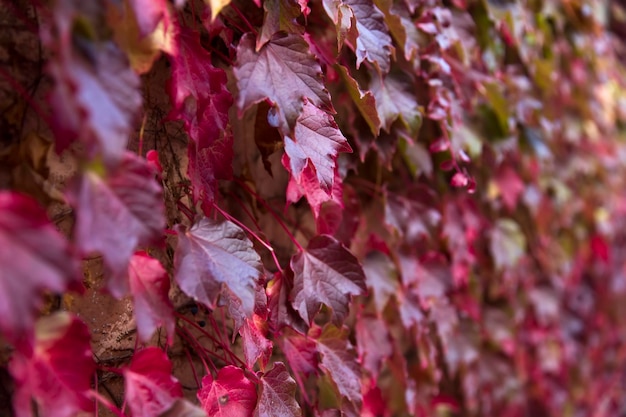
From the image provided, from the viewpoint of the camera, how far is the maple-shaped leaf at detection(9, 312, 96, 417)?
612 mm

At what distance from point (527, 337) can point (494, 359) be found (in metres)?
0.23

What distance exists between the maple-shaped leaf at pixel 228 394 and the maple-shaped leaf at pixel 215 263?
0.12 metres

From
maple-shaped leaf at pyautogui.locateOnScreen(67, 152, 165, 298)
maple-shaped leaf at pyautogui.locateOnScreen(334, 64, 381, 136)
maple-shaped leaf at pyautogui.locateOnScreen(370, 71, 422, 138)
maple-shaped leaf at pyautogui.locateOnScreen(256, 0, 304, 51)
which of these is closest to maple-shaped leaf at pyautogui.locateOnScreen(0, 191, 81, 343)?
maple-shaped leaf at pyautogui.locateOnScreen(67, 152, 165, 298)

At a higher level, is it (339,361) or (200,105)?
(200,105)

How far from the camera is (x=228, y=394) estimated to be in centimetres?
83

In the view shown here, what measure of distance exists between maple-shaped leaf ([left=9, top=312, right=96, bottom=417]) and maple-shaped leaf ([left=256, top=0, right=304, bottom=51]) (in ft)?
1.43

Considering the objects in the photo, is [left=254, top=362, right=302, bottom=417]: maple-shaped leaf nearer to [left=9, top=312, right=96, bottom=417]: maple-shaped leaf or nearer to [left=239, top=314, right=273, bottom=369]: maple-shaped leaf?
[left=239, top=314, right=273, bottom=369]: maple-shaped leaf

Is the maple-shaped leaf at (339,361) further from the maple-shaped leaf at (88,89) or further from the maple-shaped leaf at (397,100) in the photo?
the maple-shaped leaf at (88,89)

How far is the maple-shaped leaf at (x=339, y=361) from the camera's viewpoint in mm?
967

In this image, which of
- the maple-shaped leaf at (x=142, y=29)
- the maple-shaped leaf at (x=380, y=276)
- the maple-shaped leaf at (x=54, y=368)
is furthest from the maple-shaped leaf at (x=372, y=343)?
the maple-shaped leaf at (x=142, y=29)

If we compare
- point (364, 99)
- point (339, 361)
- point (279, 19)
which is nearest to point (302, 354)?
point (339, 361)

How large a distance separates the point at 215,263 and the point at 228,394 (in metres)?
0.21

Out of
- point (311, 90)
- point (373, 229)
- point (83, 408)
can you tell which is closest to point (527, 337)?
point (373, 229)

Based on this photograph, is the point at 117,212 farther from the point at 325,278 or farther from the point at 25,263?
the point at 325,278
